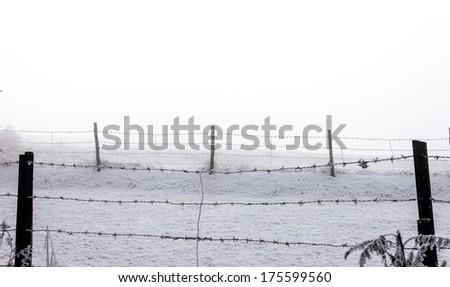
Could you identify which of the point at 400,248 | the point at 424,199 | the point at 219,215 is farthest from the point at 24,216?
the point at 219,215

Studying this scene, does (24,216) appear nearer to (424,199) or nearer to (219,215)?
(424,199)

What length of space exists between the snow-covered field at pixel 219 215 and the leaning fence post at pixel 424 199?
3.67 meters

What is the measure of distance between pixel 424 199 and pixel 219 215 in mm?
7707

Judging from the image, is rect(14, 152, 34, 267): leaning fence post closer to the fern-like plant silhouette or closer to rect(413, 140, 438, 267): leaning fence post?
the fern-like plant silhouette

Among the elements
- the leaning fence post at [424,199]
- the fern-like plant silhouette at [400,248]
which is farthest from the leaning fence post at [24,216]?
the leaning fence post at [424,199]

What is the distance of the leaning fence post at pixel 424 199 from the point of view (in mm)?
3457

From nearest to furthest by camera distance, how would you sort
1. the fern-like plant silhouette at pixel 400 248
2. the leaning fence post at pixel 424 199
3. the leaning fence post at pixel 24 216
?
the fern-like plant silhouette at pixel 400 248, the leaning fence post at pixel 424 199, the leaning fence post at pixel 24 216

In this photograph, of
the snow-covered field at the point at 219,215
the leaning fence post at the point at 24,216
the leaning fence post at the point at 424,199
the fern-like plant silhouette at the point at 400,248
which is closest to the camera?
the fern-like plant silhouette at the point at 400,248

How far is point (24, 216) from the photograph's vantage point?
419cm

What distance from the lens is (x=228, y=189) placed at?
47.0ft

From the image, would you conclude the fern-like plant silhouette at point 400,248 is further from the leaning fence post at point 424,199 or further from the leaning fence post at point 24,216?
the leaning fence post at point 24,216

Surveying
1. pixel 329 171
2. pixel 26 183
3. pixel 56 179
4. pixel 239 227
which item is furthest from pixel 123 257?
pixel 329 171

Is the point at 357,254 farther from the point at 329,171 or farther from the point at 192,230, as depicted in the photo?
the point at 329,171

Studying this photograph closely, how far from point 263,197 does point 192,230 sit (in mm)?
4725
